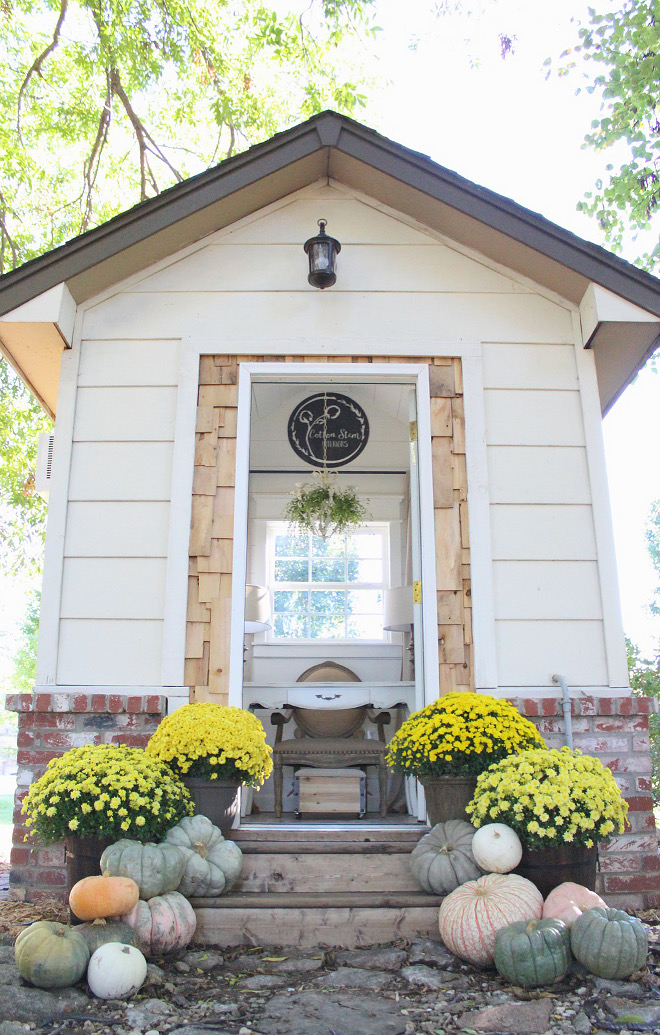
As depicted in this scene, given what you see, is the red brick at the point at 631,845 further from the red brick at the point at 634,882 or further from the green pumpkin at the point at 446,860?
the green pumpkin at the point at 446,860

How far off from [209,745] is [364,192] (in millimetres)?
3099

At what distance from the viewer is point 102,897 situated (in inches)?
107

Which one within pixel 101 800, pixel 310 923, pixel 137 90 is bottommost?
pixel 310 923

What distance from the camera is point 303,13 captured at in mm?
8867

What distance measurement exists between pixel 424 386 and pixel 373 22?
6276 mm

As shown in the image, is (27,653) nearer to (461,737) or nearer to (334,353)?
(334,353)

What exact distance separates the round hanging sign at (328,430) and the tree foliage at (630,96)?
3.47 m

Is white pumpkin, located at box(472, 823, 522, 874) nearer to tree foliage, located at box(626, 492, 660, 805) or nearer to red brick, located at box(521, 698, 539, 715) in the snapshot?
red brick, located at box(521, 698, 539, 715)

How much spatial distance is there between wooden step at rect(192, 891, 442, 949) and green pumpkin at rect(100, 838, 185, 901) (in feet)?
0.80

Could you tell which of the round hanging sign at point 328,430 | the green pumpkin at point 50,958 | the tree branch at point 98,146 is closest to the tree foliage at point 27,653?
the tree branch at point 98,146

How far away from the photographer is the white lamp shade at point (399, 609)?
17.8ft

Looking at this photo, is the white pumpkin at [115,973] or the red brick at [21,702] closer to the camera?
the white pumpkin at [115,973]

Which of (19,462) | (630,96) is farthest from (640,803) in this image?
(19,462)

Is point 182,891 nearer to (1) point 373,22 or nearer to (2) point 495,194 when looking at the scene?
(2) point 495,194
